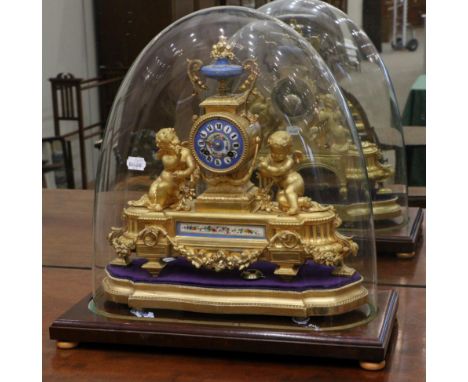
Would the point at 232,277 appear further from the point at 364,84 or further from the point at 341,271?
the point at 364,84

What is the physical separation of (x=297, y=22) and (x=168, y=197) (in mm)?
749

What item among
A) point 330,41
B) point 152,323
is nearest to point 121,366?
point 152,323

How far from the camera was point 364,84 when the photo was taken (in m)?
2.03

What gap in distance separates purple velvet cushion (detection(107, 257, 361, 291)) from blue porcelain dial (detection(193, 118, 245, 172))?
0.15 metres

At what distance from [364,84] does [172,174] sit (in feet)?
2.52

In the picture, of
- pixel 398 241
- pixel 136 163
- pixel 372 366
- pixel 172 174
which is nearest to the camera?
pixel 372 366

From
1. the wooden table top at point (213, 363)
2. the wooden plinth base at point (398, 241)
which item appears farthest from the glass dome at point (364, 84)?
the wooden table top at point (213, 363)

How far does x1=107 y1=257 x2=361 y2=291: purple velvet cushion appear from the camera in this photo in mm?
1335

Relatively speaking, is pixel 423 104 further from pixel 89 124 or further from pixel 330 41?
pixel 330 41

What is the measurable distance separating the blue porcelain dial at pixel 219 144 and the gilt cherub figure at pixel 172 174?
0.11ft

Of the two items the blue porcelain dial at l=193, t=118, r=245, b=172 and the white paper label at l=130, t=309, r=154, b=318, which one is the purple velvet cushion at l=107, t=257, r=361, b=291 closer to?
the white paper label at l=130, t=309, r=154, b=318

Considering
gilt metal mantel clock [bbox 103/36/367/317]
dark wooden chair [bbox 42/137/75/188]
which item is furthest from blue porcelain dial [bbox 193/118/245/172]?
dark wooden chair [bbox 42/137/75/188]

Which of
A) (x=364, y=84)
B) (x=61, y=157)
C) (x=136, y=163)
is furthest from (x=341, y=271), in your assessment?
(x=61, y=157)

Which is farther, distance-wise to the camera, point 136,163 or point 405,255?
point 405,255
